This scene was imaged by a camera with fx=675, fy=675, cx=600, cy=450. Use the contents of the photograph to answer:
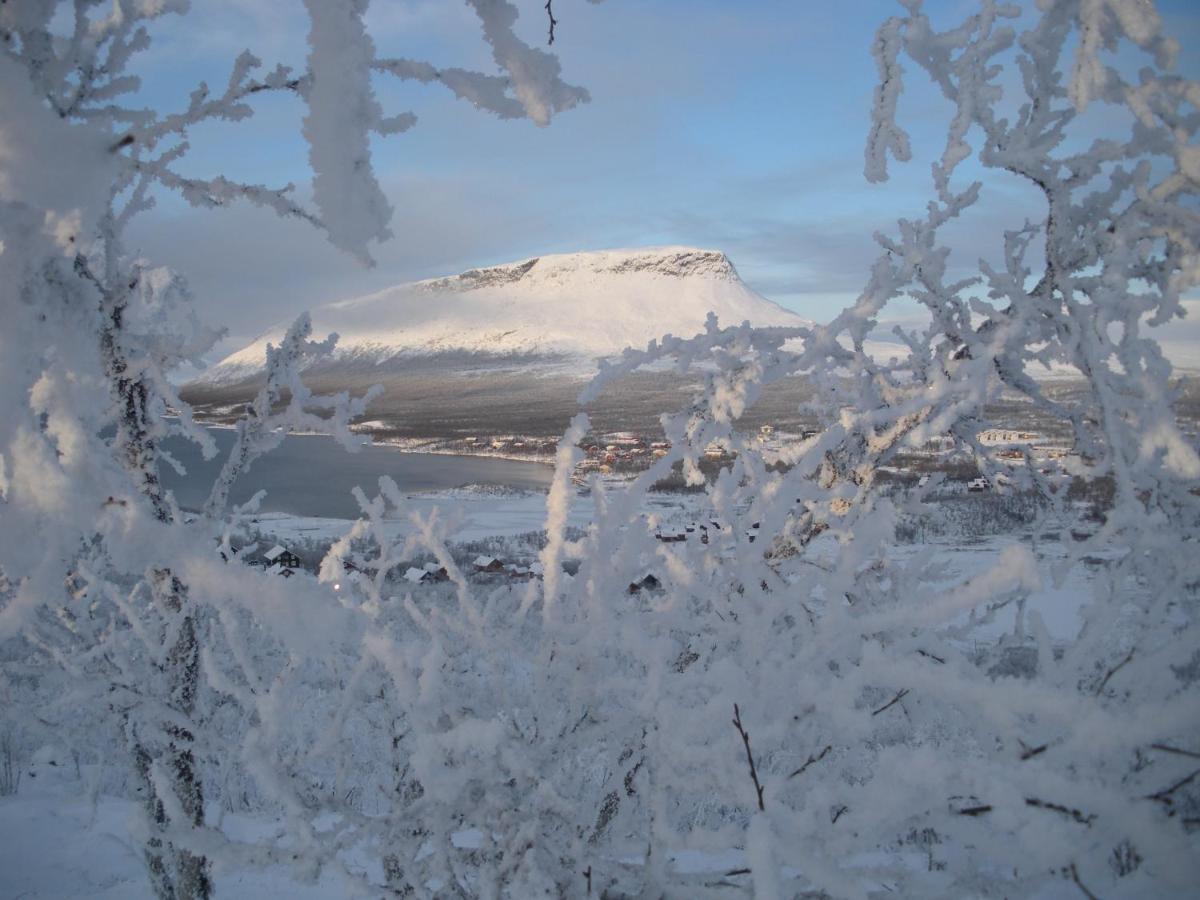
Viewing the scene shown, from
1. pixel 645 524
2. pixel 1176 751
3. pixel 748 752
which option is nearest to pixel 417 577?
pixel 645 524

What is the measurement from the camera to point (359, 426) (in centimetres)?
7331

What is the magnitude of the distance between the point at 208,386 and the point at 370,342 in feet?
132

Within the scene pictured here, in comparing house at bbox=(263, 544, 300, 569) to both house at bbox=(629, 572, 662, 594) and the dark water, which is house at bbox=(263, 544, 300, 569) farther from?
house at bbox=(629, 572, 662, 594)

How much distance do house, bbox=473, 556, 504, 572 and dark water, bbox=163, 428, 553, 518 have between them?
1108 centimetres

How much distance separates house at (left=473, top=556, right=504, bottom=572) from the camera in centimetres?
2080

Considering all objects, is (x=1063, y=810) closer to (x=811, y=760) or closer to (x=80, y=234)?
(x=811, y=760)

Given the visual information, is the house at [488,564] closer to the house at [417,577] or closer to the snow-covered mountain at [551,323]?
the house at [417,577]

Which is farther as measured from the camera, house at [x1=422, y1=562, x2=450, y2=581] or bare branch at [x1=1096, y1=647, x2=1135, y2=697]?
house at [x1=422, y1=562, x2=450, y2=581]

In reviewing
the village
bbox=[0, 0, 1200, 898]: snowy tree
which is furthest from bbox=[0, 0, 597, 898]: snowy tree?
the village

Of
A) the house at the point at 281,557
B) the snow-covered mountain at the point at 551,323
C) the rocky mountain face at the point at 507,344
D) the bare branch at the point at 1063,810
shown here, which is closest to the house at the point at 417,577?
the house at the point at 281,557

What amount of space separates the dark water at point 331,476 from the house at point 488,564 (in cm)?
1108

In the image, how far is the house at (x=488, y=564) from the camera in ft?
68.3

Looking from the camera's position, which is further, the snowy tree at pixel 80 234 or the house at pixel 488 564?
the house at pixel 488 564

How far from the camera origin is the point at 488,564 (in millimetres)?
21031
